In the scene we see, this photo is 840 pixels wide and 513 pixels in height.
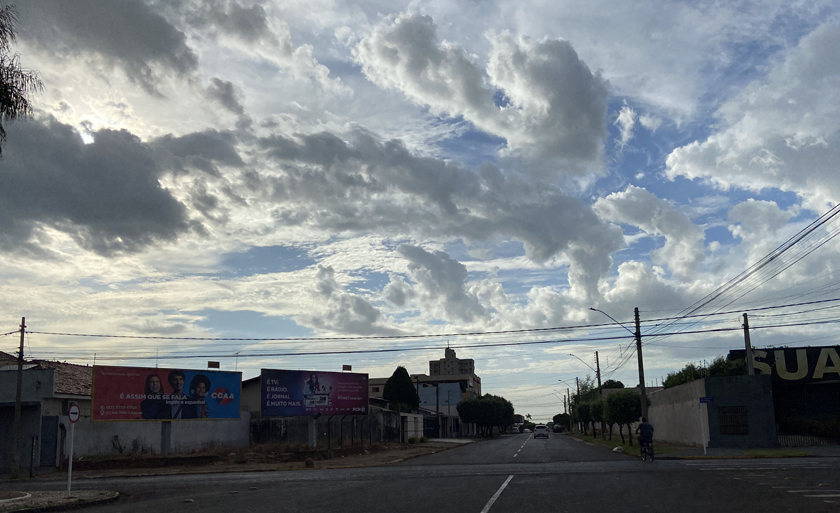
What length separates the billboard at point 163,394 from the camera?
1518 inches

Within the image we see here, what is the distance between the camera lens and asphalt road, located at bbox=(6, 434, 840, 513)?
14172 millimetres

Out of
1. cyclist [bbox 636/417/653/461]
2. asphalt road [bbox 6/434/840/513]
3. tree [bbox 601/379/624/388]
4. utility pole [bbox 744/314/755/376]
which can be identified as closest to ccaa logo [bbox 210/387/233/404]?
asphalt road [bbox 6/434/840/513]

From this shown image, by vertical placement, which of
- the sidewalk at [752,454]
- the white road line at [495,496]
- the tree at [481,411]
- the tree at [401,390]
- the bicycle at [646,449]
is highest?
the tree at [401,390]

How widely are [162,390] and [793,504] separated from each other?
36.7m

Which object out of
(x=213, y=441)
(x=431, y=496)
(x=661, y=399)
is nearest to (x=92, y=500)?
(x=431, y=496)

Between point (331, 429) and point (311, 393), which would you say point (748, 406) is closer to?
point (311, 393)

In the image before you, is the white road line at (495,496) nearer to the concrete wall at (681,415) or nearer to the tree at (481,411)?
the concrete wall at (681,415)

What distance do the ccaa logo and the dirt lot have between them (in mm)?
3504

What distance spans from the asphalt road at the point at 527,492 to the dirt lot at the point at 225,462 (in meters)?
9.34

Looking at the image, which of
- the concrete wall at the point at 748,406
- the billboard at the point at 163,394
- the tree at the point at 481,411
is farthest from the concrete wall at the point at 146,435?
the tree at the point at 481,411

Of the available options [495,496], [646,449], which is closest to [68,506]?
Result: [495,496]

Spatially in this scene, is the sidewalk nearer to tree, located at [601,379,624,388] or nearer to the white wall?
the white wall

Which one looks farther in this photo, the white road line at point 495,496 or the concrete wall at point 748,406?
the concrete wall at point 748,406

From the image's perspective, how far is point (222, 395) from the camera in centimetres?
4534
